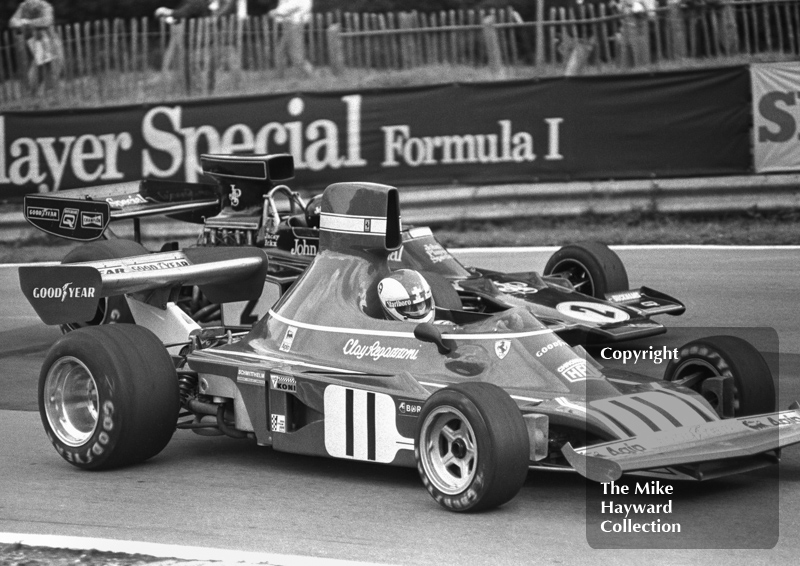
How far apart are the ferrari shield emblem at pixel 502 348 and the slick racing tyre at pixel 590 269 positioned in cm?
435

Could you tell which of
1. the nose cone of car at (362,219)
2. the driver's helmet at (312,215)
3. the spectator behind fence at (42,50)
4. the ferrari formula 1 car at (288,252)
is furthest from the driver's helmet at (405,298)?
the spectator behind fence at (42,50)

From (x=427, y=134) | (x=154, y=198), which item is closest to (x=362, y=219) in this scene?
(x=154, y=198)

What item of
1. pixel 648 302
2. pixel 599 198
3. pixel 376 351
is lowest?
pixel 648 302

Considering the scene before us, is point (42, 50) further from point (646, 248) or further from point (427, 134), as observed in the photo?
point (646, 248)

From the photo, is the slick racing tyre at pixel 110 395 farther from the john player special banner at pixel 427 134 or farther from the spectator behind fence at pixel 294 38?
the spectator behind fence at pixel 294 38

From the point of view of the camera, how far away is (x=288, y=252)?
11.1 metres

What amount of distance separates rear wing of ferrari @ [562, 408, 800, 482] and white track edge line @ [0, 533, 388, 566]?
111cm

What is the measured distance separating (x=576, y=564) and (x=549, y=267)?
239 inches

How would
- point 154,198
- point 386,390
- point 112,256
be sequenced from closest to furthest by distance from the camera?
point 386,390 → point 112,256 → point 154,198

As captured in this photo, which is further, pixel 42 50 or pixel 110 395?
pixel 42 50

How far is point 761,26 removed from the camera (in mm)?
17000

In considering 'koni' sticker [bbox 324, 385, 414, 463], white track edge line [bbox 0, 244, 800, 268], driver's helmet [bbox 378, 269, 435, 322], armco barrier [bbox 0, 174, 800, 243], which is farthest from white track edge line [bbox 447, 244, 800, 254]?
'koni' sticker [bbox 324, 385, 414, 463]

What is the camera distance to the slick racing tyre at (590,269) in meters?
10.7

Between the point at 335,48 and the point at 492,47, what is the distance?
7.83 ft
